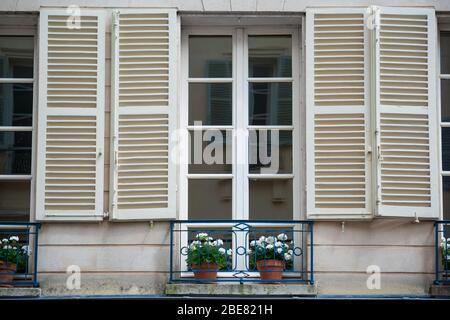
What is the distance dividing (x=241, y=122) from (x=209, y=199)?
0.69 metres

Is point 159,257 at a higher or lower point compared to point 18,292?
higher

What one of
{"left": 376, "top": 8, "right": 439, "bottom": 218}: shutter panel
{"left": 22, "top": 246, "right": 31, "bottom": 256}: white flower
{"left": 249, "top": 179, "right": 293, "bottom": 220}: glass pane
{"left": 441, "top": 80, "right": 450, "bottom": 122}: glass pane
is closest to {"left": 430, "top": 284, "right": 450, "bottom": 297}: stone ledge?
{"left": 376, "top": 8, "right": 439, "bottom": 218}: shutter panel

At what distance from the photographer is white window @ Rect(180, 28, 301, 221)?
10.5 metres

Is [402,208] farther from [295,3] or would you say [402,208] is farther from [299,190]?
[295,3]

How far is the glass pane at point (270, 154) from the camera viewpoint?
10.6 meters

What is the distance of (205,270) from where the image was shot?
10.1 meters

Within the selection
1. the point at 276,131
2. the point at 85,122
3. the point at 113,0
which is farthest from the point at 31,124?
the point at 276,131

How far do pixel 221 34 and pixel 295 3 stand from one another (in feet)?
2.26

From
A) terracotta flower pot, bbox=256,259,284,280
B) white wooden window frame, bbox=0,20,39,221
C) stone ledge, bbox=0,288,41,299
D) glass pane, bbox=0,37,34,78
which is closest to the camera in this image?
stone ledge, bbox=0,288,41,299

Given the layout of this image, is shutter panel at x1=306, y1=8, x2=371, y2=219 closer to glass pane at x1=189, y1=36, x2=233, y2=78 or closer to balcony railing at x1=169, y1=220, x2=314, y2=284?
balcony railing at x1=169, y1=220, x2=314, y2=284

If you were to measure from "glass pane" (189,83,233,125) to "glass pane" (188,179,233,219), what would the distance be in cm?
51

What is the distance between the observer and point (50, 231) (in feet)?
33.6

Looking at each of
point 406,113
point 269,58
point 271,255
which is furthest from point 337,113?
point 271,255

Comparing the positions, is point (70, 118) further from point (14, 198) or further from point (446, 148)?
point (446, 148)
